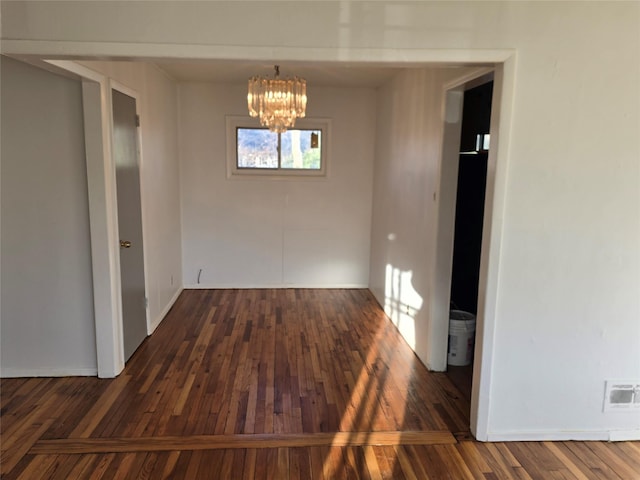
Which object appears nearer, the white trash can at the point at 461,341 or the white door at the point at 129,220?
the white door at the point at 129,220

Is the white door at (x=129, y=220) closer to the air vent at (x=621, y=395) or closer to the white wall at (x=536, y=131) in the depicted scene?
the white wall at (x=536, y=131)

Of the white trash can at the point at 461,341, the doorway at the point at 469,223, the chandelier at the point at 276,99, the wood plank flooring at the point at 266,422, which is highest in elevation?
the chandelier at the point at 276,99

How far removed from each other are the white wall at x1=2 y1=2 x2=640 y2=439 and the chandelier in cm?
164

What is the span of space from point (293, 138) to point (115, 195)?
8.82 ft

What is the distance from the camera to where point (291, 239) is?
5672mm

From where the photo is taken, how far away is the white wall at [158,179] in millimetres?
3963

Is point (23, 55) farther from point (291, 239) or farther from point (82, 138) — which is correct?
point (291, 239)

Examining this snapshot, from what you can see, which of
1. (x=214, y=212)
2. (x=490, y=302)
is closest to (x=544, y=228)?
(x=490, y=302)

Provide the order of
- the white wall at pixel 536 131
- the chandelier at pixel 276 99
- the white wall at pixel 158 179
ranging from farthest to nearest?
the white wall at pixel 158 179, the chandelier at pixel 276 99, the white wall at pixel 536 131

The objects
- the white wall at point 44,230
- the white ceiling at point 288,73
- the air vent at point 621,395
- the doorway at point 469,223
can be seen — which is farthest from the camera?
the white ceiling at point 288,73

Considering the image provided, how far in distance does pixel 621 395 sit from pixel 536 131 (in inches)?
60.9

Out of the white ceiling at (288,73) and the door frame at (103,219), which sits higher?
the white ceiling at (288,73)

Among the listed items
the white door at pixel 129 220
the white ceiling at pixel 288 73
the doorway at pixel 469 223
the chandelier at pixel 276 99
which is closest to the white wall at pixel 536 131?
the doorway at pixel 469 223

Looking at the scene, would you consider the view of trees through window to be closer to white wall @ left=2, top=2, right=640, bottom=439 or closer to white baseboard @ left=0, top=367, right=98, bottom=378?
white baseboard @ left=0, top=367, right=98, bottom=378
